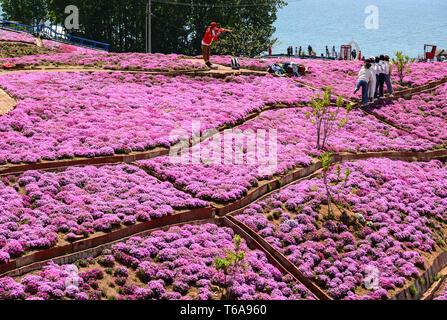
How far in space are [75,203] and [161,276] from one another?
438 centimetres

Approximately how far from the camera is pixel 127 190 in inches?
776

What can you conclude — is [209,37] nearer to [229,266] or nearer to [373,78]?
[373,78]

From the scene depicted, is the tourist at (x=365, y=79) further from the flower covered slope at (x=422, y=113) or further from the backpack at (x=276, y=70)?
the backpack at (x=276, y=70)

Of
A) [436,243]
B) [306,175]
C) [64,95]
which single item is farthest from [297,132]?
[64,95]

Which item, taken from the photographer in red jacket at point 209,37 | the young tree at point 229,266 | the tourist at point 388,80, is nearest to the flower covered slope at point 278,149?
the tourist at point 388,80

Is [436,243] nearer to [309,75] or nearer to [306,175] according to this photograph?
[306,175]

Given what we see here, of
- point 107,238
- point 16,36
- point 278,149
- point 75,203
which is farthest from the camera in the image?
point 16,36

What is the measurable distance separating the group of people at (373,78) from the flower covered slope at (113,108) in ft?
11.6

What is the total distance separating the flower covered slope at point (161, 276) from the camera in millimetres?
14117

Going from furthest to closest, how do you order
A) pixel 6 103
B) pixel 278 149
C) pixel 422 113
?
pixel 422 113, pixel 6 103, pixel 278 149

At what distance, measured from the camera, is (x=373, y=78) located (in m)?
33.6

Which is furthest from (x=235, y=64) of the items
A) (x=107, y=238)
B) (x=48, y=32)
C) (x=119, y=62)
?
(x=48, y=32)

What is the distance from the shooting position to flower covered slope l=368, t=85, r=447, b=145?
32.0 m
